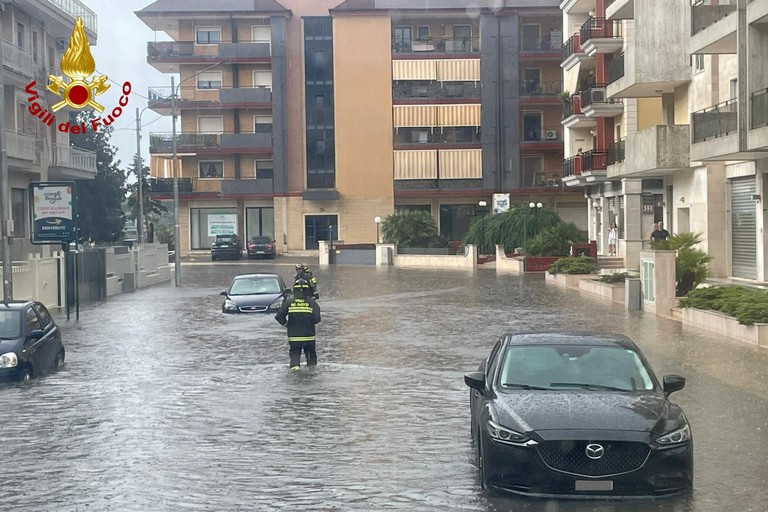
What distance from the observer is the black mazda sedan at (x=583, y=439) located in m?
8.92

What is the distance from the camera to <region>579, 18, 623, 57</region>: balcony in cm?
5334

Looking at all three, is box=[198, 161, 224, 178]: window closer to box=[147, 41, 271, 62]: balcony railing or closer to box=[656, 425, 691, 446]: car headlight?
box=[147, 41, 271, 62]: balcony railing

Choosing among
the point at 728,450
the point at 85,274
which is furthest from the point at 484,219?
the point at 728,450

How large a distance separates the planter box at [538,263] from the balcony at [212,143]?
32762 mm

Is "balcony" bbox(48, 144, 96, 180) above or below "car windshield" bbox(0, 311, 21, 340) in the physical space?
above

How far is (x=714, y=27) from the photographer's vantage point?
1298 inches

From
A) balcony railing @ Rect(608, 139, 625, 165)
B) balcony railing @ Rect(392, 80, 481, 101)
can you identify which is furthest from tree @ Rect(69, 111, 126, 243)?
balcony railing @ Rect(608, 139, 625, 165)

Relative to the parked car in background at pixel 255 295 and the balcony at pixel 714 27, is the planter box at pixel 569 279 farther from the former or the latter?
the parked car in background at pixel 255 295

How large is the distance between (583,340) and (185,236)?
243ft

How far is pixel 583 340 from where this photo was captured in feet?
35.9

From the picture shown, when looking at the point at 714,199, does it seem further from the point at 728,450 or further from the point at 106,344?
the point at 728,450

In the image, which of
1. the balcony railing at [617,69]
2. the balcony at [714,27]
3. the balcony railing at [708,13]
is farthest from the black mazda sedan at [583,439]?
the balcony railing at [617,69]

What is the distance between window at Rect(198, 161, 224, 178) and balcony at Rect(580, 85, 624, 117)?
33970 mm

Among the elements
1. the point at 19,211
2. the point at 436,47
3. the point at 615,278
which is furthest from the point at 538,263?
the point at 436,47
